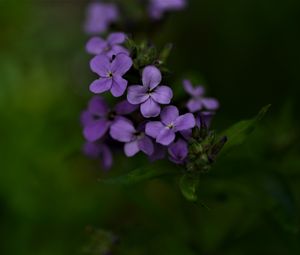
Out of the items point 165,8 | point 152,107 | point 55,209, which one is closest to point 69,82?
point 55,209

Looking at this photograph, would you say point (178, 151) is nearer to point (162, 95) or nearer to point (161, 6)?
point (162, 95)

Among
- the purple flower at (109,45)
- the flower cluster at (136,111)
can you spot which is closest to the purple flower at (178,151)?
the flower cluster at (136,111)

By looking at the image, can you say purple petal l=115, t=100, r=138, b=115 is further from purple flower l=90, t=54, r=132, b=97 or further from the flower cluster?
purple flower l=90, t=54, r=132, b=97

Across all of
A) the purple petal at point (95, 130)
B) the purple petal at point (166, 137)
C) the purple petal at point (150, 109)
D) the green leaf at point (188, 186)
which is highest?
the purple petal at point (150, 109)

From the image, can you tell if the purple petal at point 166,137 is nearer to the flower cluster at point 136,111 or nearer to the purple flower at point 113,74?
the flower cluster at point 136,111

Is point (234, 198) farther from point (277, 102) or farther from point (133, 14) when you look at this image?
point (277, 102)

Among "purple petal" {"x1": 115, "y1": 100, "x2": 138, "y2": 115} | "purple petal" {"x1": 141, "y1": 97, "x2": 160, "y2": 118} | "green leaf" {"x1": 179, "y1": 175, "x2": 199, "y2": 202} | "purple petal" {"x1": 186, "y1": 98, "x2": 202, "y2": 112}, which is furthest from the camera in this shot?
"purple petal" {"x1": 186, "y1": 98, "x2": 202, "y2": 112}

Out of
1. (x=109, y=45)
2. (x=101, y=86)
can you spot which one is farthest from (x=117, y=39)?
(x=101, y=86)

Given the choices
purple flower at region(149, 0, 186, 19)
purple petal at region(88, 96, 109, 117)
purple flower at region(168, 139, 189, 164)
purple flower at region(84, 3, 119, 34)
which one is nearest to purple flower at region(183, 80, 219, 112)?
purple flower at region(168, 139, 189, 164)
